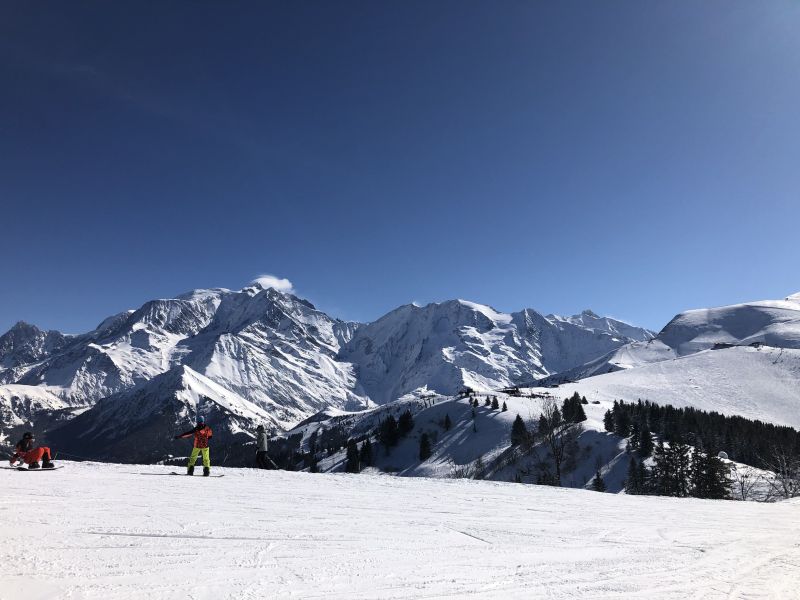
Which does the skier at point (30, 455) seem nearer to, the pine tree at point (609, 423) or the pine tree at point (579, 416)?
the pine tree at point (609, 423)

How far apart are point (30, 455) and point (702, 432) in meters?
125

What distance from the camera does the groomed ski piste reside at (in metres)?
7.21

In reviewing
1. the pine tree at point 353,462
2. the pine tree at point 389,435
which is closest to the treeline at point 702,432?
the pine tree at point 389,435

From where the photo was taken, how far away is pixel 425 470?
117 metres

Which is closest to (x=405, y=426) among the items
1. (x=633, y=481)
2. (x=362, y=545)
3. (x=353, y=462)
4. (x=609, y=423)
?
(x=353, y=462)

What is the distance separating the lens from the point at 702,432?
10981 cm

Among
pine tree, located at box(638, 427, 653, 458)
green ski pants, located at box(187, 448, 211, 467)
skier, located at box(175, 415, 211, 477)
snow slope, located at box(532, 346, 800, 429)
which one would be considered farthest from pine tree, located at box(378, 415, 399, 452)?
green ski pants, located at box(187, 448, 211, 467)

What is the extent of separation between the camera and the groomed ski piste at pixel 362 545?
7.21m

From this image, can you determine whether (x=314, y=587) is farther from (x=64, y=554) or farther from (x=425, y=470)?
(x=425, y=470)

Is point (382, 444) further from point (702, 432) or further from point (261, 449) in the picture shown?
point (261, 449)

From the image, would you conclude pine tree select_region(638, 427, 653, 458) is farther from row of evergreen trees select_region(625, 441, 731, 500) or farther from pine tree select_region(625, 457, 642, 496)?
row of evergreen trees select_region(625, 441, 731, 500)

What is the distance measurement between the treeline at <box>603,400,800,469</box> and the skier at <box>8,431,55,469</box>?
3738 inches

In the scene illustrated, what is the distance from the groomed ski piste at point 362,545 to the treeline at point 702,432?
295 ft

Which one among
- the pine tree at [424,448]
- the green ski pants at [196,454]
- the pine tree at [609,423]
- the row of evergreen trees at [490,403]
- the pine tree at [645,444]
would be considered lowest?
the pine tree at [424,448]
